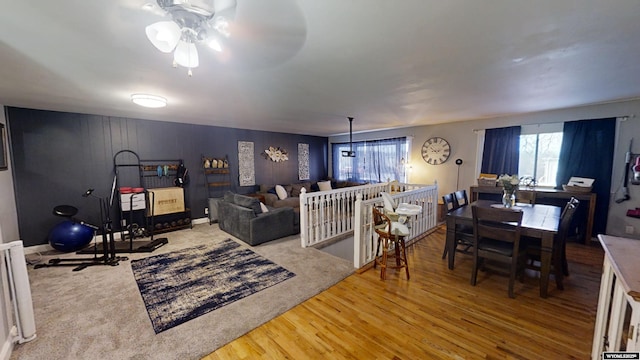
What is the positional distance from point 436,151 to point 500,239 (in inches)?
142

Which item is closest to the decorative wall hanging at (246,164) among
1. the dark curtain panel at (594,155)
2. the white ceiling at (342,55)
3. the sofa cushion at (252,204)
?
the sofa cushion at (252,204)

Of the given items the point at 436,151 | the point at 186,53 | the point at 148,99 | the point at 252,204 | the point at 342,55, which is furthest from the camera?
the point at 436,151

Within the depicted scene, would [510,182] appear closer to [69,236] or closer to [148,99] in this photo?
[148,99]

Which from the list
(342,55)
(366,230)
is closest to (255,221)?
(366,230)

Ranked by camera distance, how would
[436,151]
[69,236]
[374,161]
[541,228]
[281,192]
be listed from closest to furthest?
1. [541,228]
2. [69,236]
3. [436,151]
4. [281,192]
5. [374,161]

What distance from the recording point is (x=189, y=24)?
1.24 m

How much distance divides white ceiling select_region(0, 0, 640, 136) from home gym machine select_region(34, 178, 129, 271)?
5.33 feet

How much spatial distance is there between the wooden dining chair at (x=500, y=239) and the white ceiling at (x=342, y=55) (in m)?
1.43

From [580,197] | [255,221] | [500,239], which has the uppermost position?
[580,197]

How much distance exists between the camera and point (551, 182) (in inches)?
172

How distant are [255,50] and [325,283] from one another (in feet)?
8.20

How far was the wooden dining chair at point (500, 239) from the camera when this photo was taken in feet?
7.73

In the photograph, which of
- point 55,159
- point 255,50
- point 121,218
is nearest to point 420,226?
point 255,50

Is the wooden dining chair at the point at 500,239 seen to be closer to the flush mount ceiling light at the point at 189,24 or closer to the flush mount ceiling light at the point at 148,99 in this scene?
the flush mount ceiling light at the point at 189,24
